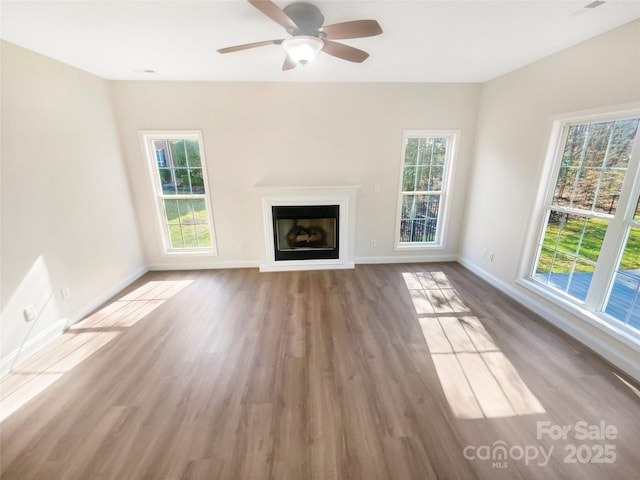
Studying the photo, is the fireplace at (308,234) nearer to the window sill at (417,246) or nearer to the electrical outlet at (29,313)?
the window sill at (417,246)

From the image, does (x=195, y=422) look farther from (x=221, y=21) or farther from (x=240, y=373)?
(x=221, y=21)

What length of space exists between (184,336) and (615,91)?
171 inches

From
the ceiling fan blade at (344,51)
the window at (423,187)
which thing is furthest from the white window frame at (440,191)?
the ceiling fan blade at (344,51)

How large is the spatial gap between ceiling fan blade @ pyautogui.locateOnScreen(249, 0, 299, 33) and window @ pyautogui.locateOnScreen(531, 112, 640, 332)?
2.75 meters

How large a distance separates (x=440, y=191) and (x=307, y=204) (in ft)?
6.93

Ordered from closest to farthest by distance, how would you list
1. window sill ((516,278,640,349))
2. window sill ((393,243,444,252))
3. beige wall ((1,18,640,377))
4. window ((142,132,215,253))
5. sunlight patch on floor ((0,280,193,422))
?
sunlight patch on floor ((0,280,193,422)), window sill ((516,278,640,349)), beige wall ((1,18,640,377)), window ((142,132,215,253)), window sill ((393,243,444,252))

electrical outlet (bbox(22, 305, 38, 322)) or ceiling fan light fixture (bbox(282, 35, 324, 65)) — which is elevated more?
ceiling fan light fixture (bbox(282, 35, 324, 65))

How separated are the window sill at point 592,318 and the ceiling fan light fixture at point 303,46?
323 cm

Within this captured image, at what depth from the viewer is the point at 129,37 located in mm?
2125

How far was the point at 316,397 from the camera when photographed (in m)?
1.86

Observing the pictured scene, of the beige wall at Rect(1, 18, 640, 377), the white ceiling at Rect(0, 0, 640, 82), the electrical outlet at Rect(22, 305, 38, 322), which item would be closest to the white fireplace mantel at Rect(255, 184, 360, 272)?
the beige wall at Rect(1, 18, 640, 377)

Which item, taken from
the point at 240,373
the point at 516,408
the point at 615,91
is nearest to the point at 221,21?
the point at 240,373

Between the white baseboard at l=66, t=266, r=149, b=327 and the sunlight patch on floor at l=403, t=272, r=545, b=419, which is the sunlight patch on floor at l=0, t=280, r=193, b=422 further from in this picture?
the sunlight patch on floor at l=403, t=272, r=545, b=419

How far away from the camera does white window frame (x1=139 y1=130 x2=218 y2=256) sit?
3535mm
